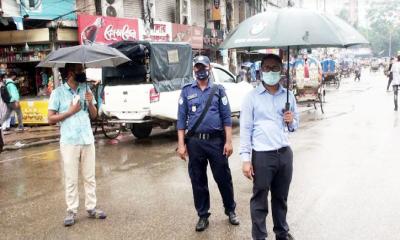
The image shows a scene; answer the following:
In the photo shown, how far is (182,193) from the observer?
6.78 m

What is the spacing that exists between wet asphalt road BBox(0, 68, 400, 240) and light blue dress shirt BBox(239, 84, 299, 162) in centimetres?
113

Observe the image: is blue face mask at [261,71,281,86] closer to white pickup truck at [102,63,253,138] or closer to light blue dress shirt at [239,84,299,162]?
light blue dress shirt at [239,84,299,162]

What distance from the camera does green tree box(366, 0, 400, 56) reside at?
100125 mm

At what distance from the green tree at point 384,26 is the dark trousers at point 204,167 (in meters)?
100

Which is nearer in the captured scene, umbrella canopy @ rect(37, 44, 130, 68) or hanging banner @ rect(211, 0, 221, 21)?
umbrella canopy @ rect(37, 44, 130, 68)

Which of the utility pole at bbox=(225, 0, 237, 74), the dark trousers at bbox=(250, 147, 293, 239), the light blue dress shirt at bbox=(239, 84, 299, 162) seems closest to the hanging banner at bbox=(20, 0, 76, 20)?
the light blue dress shirt at bbox=(239, 84, 299, 162)

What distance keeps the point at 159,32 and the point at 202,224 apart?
1787 centimetres

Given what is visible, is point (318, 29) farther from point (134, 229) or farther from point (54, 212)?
point (54, 212)

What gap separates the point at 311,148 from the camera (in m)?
9.80

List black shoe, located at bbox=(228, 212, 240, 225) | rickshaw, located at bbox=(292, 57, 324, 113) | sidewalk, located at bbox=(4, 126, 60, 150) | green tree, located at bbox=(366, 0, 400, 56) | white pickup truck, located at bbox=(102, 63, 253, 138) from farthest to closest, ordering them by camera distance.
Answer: green tree, located at bbox=(366, 0, 400, 56) → rickshaw, located at bbox=(292, 57, 324, 113) → sidewalk, located at bbox=(4, 126, 60, 150) → white pickup truck, located at bbox=(102, 63, 253, 138) → black shoe, located at bbox=(228, 212, 240, 225)

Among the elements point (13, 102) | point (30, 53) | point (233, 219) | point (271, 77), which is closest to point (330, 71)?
point (30, 53)

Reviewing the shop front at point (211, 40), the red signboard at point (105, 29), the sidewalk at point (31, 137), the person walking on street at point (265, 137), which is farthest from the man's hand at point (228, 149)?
the shop front at point (211, 40)

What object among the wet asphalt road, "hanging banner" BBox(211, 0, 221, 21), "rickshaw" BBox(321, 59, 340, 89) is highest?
"hanging banner" BBox(211, 0, 221, 21)

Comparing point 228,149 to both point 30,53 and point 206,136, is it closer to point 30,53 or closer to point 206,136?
point 206,136
